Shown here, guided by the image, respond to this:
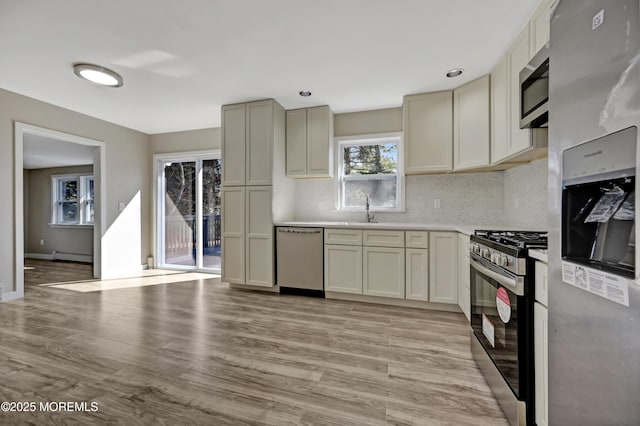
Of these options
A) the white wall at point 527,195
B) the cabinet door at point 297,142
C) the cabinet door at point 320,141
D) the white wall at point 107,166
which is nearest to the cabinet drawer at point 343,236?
the cabinet door at point 320,141

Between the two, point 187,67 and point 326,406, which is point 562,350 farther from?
point 187,67

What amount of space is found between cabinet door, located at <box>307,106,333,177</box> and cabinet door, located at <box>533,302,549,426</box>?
2802 mm

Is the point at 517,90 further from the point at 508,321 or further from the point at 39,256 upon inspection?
the point at 39,256

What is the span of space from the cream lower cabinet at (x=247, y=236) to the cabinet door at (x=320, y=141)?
743 millimetres

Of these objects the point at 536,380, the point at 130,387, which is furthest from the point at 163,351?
the point at 536,380

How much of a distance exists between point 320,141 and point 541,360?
10.4ft

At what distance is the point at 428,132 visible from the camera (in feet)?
10.6

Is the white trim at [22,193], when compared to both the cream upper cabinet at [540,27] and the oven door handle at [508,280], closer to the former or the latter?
the oven door handle at [508,280]

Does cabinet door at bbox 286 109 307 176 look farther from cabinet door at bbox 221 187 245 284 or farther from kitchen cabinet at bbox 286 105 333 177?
cabinet door at bbox 221 187 245 284

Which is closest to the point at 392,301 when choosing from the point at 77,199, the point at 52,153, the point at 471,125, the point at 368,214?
the point at 368,214

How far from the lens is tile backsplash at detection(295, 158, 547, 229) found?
2836 mm

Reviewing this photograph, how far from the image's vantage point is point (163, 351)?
2.08 meters

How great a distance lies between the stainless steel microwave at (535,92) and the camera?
1.69 meters

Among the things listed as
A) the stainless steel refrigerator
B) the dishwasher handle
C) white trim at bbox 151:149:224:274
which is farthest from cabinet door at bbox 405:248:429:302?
white trim at bbox 151:149:224:274
